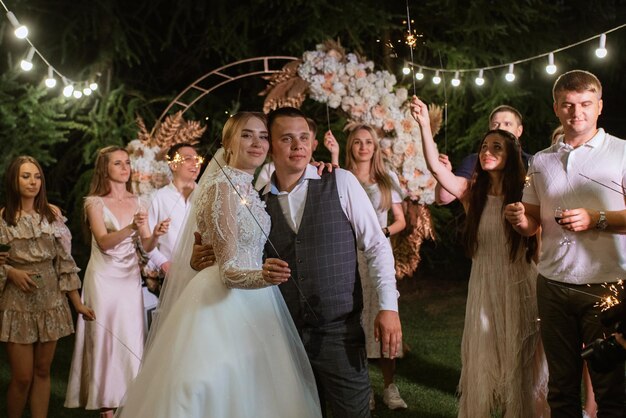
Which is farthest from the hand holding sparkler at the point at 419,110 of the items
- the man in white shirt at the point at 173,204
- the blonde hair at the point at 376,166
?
the man in white shirt at the point at 173,204

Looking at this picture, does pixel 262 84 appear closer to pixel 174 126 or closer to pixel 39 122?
pixel 39 122

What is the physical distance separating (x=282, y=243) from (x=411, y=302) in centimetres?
722

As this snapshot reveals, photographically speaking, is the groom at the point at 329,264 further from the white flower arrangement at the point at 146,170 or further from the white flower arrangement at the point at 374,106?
the white flower arrangement at the point at 146,170

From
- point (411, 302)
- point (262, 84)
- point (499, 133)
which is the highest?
point (262, 84)

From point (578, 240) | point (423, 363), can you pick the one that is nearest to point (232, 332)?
point (578, 240)

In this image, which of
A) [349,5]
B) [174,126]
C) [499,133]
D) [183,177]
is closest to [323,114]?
[349,5]

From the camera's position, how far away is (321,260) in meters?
3.36

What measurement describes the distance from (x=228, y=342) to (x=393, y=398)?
251 cm

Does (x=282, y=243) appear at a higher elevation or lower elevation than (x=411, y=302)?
higher

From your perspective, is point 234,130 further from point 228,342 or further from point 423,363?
point 423,363

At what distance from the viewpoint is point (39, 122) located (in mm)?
9164

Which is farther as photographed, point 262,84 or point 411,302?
point 262,84

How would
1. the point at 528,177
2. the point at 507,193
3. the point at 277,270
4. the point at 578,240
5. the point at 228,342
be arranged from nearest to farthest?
the point at 277,270 → the point at 228,342 → the point at 578,240 → the point at 528,177 → the point at 507,193

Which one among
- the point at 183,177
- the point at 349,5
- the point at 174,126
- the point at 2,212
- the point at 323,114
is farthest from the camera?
the point at 349,5
